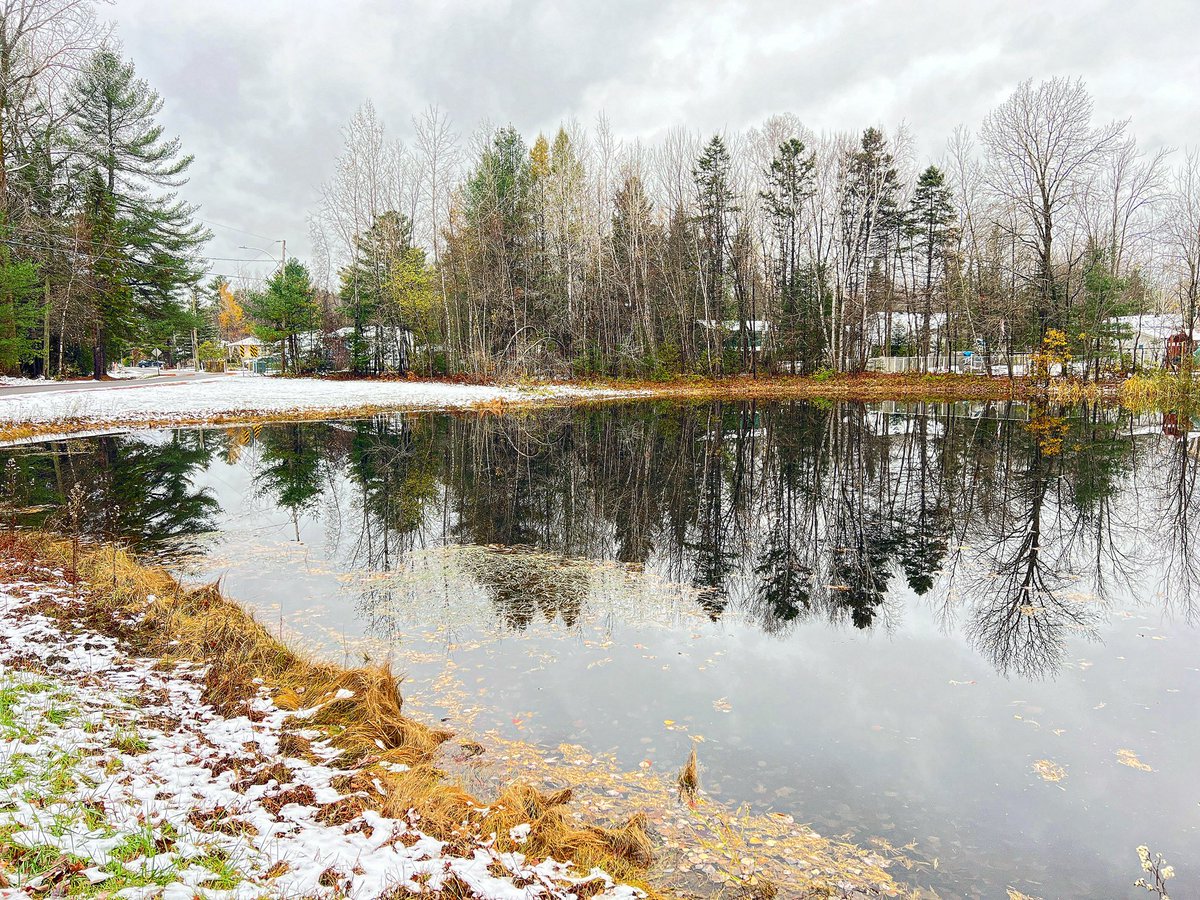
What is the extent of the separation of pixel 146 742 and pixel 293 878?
1.69 metres

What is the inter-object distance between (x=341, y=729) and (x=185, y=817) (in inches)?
51.3

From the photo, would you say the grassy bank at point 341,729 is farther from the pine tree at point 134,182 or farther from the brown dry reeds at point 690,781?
the pine tree at point 134,182

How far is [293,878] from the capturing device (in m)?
2.68

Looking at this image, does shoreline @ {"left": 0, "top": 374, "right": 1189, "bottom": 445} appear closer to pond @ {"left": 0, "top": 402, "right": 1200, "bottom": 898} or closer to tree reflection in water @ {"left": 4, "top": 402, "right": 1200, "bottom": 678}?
tree reflection in water @ {"left": 4, "top": 402, "right": 1200, "bottom": 678}

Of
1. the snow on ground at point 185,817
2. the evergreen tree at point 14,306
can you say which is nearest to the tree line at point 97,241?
the evergreen tree at point 14,306

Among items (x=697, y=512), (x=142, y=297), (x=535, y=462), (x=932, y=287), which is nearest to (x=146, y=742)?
(x=697, y=512)

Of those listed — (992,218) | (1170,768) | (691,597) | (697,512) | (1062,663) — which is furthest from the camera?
(992,218)

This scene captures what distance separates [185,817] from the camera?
2.98m

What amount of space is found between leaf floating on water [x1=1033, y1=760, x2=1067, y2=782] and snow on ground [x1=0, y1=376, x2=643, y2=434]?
932 inches

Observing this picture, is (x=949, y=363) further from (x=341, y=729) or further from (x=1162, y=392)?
(x=341, y=729)

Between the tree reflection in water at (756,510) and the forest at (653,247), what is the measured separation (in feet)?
65.8

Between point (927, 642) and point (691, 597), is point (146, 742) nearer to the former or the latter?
point (691, 597)

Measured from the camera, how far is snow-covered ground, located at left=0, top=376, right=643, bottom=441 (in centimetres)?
1955

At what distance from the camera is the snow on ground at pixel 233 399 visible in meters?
19.6
